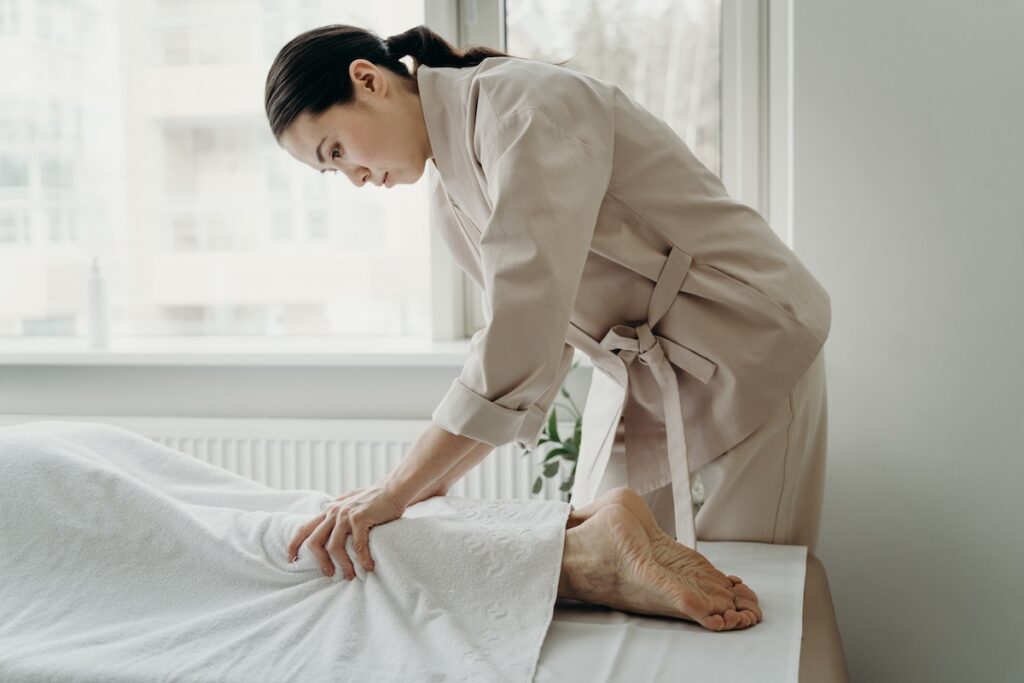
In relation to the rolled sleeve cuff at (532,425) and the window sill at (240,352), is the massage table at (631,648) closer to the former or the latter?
the rolled sleeve cuff at (532,425)

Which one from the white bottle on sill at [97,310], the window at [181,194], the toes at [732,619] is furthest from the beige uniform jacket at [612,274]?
the white bottle on sill at [97,310]

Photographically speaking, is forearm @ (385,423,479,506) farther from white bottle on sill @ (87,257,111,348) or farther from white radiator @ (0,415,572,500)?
white bottle on sill @ (87,257,111,348)

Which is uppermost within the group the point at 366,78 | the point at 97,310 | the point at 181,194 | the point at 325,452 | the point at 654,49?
the point at 654,49

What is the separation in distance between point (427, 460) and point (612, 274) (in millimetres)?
367

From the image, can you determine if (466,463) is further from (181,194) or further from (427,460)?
(181,194)

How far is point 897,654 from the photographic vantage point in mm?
1903

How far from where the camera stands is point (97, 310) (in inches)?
104

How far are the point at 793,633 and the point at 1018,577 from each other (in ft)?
3.15

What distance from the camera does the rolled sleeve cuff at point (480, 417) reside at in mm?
1141

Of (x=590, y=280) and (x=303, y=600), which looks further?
(x=590, y=280)

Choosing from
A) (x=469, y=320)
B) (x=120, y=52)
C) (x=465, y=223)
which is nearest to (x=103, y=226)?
(x=120, y=52)

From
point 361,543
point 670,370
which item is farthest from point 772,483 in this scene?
point 361,543

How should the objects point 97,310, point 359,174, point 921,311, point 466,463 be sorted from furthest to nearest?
point 97,310
point 921,311
point 466,463
point 359,174

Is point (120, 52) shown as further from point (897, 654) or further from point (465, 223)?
point (897, 654)
